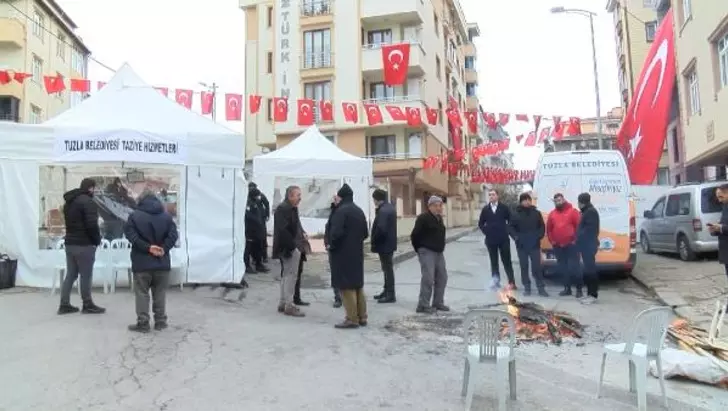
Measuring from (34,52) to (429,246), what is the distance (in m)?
33.1

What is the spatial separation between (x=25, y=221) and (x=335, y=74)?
2494cm

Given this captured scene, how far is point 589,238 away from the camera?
32.3 ft

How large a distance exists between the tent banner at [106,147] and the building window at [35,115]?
27.2 m

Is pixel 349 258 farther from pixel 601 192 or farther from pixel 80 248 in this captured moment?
pixel 601 192

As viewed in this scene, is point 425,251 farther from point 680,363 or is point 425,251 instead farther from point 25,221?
point 25,221

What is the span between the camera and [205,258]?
34.6 feet

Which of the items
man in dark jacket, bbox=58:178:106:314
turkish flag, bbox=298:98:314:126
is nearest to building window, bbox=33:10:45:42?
turkish flag, bbox=298:98:314:126

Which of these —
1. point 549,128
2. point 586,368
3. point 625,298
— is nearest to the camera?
point 586,368

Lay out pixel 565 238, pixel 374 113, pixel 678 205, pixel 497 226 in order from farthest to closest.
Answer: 1. pixel 374 113
2. pixel 678 205
3. pixel 497 226
4. pixel 565 238

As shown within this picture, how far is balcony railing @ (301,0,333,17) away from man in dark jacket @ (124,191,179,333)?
94.6 feet

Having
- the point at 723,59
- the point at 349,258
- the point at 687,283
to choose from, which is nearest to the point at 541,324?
the point at 349,258

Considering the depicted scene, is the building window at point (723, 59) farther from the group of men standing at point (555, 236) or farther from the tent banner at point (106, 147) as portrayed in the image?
the tent banner at point (106, 147)

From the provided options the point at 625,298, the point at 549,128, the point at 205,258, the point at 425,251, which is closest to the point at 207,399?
the point at 425,251

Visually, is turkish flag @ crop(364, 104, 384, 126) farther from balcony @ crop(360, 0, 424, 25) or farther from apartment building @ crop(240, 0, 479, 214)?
balcony @ crop(360, 0, 424, 25)
